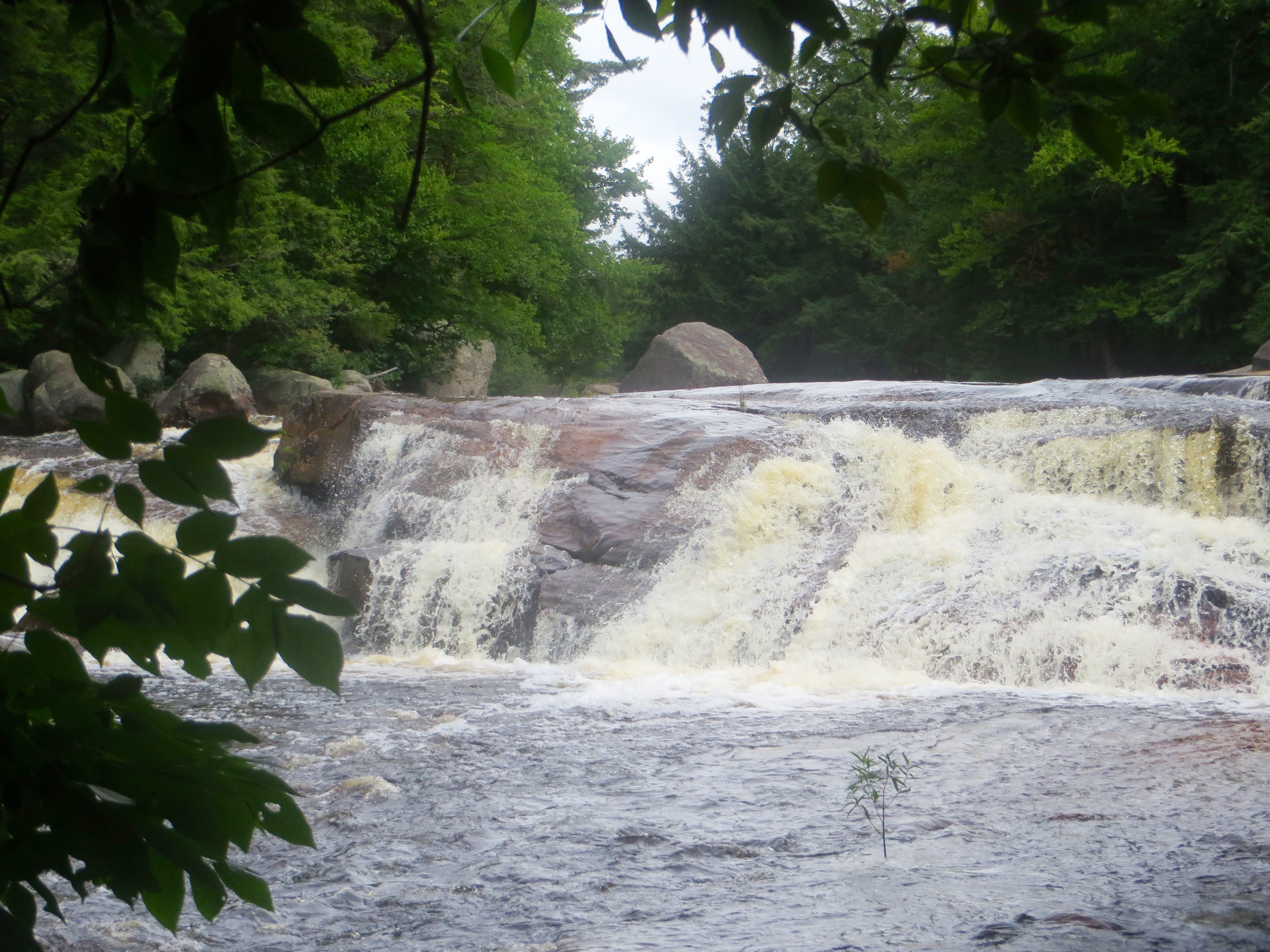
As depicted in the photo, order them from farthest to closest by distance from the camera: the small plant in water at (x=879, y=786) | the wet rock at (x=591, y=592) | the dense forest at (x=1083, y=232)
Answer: the dense forest at (x=1083, y=232) < the wet rock at (x=591, y=592) < the small plant in water at (x=879, y=786)

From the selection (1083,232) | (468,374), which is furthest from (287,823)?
(1083,232)

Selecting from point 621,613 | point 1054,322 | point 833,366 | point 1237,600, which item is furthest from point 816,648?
point 833,366

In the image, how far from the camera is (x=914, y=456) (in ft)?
30.3

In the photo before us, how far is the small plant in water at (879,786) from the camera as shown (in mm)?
3498

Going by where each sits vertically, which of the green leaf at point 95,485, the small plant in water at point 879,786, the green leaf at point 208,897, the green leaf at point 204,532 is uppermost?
the green leaf at point 95,485

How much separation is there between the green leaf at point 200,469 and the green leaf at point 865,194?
2.41ft

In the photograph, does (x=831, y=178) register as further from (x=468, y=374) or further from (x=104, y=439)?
(x=468, y=374)

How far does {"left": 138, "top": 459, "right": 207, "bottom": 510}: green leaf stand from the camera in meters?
0.91

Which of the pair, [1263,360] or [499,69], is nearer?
[499,69]

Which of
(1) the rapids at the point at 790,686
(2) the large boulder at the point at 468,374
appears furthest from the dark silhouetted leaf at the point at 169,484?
(2) the large boulder at the point at 468,374

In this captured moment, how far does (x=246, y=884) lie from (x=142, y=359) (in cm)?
1521

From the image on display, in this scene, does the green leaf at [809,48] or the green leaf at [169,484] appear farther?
the green leaf at [809,48]

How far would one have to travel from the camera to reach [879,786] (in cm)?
420

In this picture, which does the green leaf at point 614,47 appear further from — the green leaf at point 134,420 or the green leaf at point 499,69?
the green leaf at point 134,420
